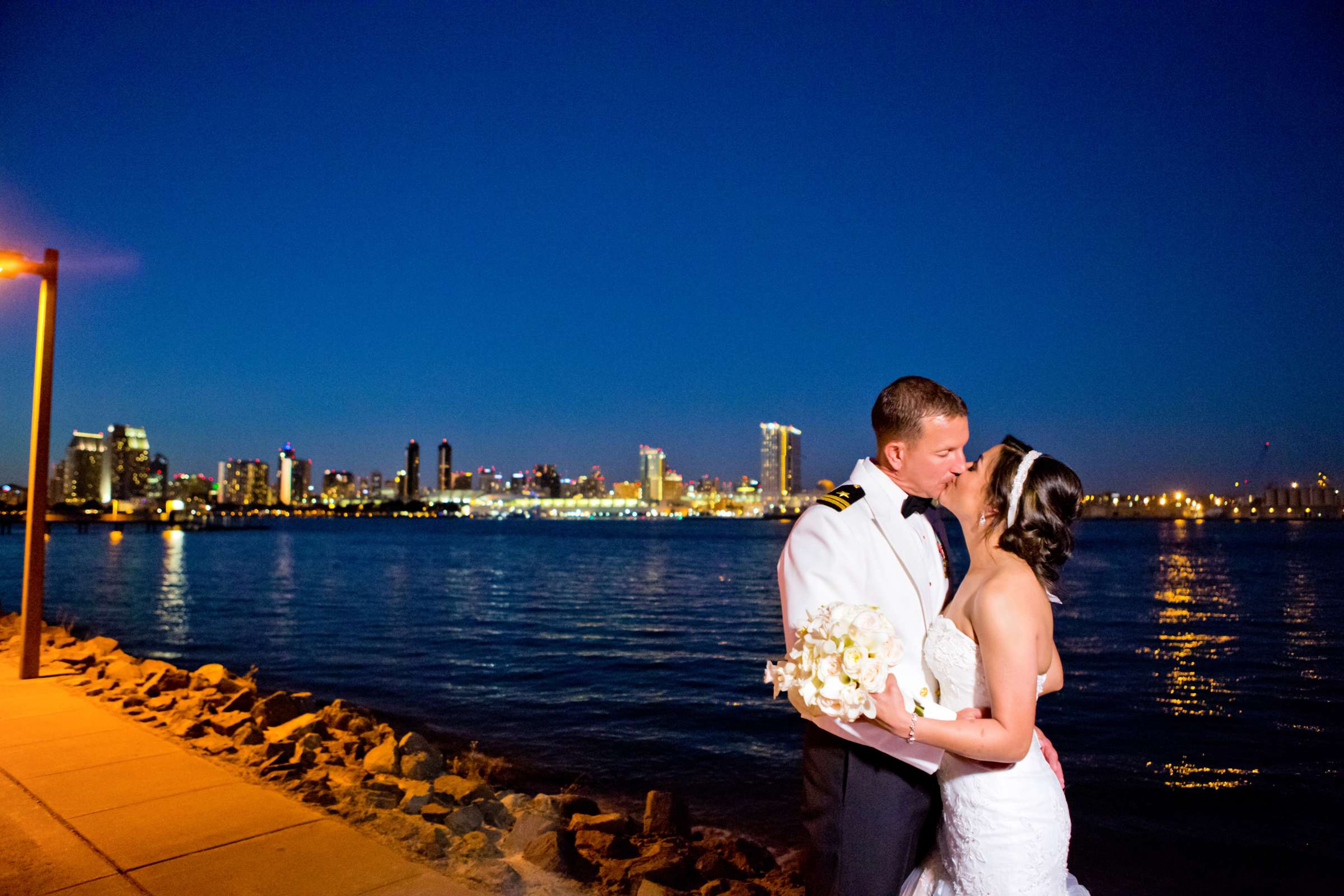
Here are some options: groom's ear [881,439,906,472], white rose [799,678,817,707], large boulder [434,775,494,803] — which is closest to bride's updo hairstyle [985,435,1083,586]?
groom's ear [881,439,906,472]

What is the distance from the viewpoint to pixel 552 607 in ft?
94.1

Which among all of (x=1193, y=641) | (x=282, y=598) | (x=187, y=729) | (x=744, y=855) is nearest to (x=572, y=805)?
(x=744, y=855)

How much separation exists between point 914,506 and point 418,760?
5.59 metres

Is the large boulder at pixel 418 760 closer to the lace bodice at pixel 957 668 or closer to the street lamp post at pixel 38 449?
the street lamp post at pixel 38 449

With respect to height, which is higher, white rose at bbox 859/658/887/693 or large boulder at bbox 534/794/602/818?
white rose at bbox 859/658/887/693

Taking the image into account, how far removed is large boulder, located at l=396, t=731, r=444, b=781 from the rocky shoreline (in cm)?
1

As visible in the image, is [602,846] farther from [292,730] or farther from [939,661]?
[939,661]

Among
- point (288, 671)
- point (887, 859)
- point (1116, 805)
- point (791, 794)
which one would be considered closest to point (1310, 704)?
point (1116, 805)

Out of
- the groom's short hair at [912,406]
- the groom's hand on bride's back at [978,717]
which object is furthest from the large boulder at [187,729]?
the groom's short hair at [912,406]

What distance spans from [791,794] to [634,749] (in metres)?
2.50

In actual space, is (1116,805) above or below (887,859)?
below

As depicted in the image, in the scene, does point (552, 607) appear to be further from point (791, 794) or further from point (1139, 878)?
point (1139, 878)

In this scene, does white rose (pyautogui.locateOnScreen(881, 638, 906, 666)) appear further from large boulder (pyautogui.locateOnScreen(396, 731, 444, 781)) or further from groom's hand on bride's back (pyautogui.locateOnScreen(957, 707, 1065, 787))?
large boulder (pyautogui.locateOnScreen(396, 731, 444, 781))

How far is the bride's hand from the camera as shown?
7.36ft
